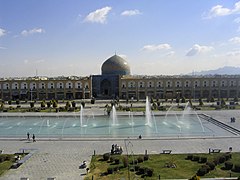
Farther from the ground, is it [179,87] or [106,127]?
[179,87]

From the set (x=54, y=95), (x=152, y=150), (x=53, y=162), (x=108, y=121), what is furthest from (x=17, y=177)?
(x=54, y=95)

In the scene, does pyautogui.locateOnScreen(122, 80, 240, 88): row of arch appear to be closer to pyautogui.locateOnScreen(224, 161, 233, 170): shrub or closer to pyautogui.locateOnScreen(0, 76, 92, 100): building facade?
pyautogui.locateOnScreen(0, 76, 92, 100): building facade

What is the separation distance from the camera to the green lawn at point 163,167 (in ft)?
48.6

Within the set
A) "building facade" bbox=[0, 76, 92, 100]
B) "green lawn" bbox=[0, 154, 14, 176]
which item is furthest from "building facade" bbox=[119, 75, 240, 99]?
"green lawn" bbox=[0, 154, 14, 176]

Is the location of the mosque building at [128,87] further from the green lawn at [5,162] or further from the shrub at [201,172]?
the shrub at [201,172]

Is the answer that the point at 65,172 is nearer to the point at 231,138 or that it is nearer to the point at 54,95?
the point at 231,138

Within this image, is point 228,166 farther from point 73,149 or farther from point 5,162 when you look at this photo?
point 5,162

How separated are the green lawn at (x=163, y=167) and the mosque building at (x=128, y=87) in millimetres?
43878

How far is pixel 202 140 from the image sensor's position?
2228 cm

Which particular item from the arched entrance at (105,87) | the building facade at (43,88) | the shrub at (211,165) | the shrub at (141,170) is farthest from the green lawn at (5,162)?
the arched entrance at (105,87)

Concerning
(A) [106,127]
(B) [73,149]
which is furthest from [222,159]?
(A) [106,127]

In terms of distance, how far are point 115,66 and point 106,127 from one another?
36.3 m

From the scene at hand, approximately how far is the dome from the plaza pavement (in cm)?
4238

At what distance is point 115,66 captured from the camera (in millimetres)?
64625
